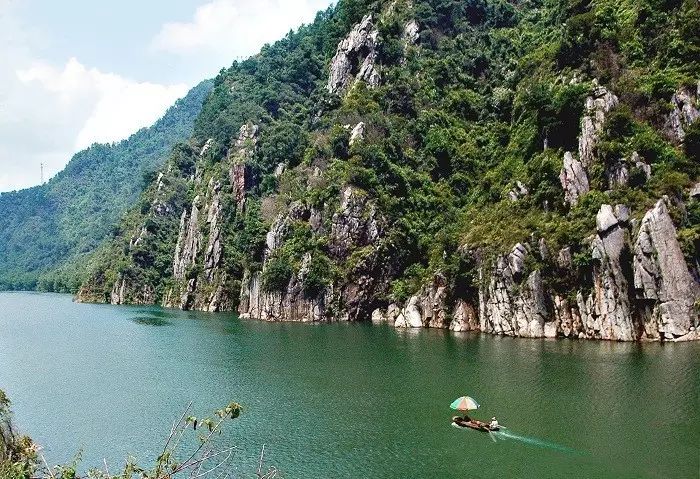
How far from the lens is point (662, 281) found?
197 ft

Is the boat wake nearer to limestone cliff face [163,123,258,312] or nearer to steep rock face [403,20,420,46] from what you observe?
limestone cliff face [163,123,258,312]

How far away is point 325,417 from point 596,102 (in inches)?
2192

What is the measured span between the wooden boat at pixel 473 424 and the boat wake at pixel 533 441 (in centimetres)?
41

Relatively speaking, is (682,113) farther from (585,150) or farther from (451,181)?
(451,181)

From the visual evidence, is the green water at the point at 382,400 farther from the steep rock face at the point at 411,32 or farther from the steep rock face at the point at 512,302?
the steep rock face at the point at 411,32

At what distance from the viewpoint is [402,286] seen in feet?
305

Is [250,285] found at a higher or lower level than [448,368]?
higher

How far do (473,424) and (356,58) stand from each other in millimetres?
101188

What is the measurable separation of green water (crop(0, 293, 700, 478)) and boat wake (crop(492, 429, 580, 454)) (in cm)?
10

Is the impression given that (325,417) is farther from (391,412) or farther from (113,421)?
(113,421)

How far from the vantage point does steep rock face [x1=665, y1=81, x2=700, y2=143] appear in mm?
68938

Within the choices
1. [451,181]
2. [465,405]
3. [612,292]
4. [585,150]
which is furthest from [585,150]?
[465,405]

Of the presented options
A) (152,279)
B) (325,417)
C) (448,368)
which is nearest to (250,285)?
(152,279)

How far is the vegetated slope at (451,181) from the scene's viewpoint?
66000 mm
